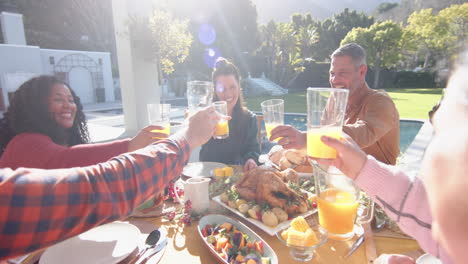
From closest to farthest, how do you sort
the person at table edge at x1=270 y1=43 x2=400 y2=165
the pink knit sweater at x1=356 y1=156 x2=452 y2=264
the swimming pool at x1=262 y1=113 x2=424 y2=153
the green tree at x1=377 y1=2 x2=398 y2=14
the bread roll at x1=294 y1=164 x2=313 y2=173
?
the pink knit sweater at x1=356 y1=156 x2=452 y2=264 → the bread roll at x1=294 y1=164 x2=313 y2=173 → the person at table edge at x1=270 y1=43 x2=400 y2=165 → the swimming pool at x1=262 y1=113 x2=424 y2=153 → the green tree at x1=377 y1=2 x2=398 y2=14

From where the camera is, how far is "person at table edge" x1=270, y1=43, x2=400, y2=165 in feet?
7.86

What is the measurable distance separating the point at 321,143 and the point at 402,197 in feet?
1.30

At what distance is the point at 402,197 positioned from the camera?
1.05m

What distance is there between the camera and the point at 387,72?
35062mm

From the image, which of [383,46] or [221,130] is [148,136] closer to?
[221,130]

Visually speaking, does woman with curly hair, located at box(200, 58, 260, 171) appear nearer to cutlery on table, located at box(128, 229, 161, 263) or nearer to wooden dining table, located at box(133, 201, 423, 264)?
wooden dining table, located at box(133, 201, 423, 264)

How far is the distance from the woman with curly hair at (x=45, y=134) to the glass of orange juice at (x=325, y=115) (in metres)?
1.17

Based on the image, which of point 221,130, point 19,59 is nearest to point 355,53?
point 221,130

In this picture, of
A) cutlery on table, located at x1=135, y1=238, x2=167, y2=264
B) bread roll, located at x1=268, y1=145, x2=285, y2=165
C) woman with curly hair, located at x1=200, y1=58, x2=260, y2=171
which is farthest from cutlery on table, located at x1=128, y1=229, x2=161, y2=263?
woman with curly hair, located at x1=200, y1=58, x2=260, y2=171

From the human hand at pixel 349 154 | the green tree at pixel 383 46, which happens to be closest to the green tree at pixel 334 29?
the green tree at pixel 383 46

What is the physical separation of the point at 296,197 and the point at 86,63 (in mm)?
23933

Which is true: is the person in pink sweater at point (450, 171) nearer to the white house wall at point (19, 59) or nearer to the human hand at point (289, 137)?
the human hand at point (289, 137)

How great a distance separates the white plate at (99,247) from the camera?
3.73 feet

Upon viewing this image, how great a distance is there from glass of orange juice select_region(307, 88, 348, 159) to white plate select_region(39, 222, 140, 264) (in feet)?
3.26
